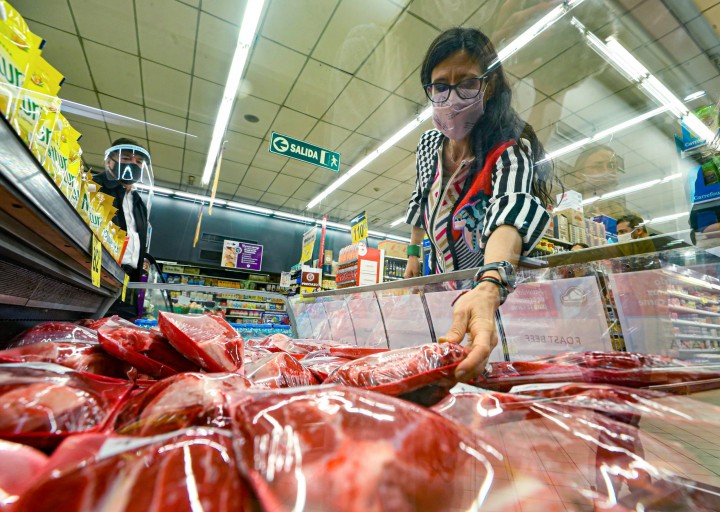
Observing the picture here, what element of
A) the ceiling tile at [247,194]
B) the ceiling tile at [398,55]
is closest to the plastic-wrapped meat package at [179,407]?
the ceiling tile at [398,55]

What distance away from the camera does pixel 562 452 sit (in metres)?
0.29

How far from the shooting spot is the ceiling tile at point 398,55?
130 inches

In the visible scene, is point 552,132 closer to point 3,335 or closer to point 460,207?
point 460,207

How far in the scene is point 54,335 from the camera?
0.80 m

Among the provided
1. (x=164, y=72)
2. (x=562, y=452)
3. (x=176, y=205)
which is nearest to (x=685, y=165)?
(x=562, y=452)

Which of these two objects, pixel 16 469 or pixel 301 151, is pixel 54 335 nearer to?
pixel 16 469

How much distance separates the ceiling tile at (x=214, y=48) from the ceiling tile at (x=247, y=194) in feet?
12.3

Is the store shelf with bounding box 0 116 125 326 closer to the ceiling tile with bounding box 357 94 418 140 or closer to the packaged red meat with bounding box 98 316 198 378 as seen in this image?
the packaged red meat with bounding box 98 316 198 378

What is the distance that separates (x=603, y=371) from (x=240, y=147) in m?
6.79

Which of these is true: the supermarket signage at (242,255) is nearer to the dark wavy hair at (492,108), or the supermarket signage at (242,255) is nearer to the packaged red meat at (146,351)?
the dark wavy hair at (492,108)

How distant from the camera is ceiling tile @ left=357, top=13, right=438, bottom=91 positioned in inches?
130

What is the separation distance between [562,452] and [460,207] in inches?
40.2

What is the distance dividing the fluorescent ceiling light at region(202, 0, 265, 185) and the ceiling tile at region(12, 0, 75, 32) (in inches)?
70.7

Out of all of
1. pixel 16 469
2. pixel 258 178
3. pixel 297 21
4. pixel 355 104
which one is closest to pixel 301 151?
pixel 355 104
